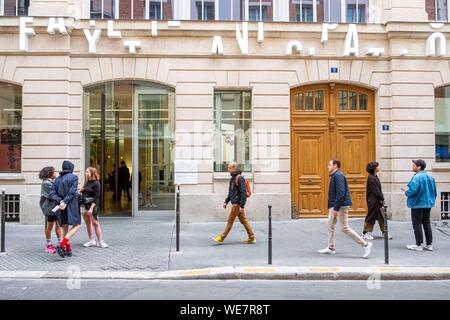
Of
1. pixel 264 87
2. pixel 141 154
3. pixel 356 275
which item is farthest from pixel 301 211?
pixel 356 275

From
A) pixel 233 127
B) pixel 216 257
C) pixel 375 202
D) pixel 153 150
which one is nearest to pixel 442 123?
pixel 375 202

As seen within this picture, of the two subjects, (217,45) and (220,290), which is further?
(217,45)

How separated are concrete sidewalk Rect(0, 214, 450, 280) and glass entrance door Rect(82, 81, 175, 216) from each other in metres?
2.00

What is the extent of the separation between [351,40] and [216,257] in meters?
8.67

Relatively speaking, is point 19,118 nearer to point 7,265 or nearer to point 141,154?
point 141,154

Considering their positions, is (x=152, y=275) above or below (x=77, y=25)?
below

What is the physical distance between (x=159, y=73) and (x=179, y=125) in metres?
1.71

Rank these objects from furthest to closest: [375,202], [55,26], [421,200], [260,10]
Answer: [260,10] < [55,26] < [375,202] < [421,200]

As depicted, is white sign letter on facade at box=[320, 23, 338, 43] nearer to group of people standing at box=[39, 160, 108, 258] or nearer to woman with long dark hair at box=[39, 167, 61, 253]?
group of people standing at box=[39, 160, 108, 258]

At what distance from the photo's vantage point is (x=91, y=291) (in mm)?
7383

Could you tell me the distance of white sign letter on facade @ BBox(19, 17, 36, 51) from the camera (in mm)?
13992

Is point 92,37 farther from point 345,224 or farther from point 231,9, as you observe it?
point 345,224

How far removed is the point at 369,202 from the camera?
37.2 ft

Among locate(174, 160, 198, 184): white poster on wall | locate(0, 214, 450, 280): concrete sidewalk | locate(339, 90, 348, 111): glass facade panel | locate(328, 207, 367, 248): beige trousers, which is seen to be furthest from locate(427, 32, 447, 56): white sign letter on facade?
locate(174, 160, 198, 184): white poster on wall
